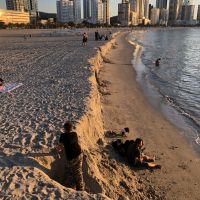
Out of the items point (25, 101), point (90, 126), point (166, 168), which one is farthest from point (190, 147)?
point (25, 101)

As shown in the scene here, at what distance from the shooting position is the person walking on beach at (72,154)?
19.6 feet

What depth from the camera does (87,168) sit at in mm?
6613

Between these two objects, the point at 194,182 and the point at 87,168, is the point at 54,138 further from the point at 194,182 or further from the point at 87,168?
the point at 194,182

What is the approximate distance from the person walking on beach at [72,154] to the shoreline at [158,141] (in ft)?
5.58

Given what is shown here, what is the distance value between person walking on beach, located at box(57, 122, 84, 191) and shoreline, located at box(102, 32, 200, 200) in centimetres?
170

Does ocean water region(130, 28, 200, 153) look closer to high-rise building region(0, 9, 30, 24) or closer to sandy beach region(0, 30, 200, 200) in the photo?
sandy beach region(0, 30, 200, 200)

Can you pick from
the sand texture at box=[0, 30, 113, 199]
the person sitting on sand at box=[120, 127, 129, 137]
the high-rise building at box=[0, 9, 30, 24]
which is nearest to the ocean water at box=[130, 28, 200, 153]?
the person sitting on sand at box=[120, 127, 129, 137]

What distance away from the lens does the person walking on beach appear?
19.6ft

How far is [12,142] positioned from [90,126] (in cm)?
250

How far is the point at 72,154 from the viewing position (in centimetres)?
601

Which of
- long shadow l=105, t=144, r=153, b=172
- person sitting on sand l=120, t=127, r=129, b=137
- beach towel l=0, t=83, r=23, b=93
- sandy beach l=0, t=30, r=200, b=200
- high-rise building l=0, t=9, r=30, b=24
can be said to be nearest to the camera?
sandy beach l=0, t=30, r=200, b=200

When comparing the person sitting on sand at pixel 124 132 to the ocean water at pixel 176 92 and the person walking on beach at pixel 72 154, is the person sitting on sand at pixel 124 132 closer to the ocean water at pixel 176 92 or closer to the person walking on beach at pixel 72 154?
the ocean water at pixel 176 92

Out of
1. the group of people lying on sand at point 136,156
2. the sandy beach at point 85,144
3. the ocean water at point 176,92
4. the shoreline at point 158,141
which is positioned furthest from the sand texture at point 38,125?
the ocean water at point 176,92

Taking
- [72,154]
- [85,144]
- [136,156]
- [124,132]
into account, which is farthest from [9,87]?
[72,154]
